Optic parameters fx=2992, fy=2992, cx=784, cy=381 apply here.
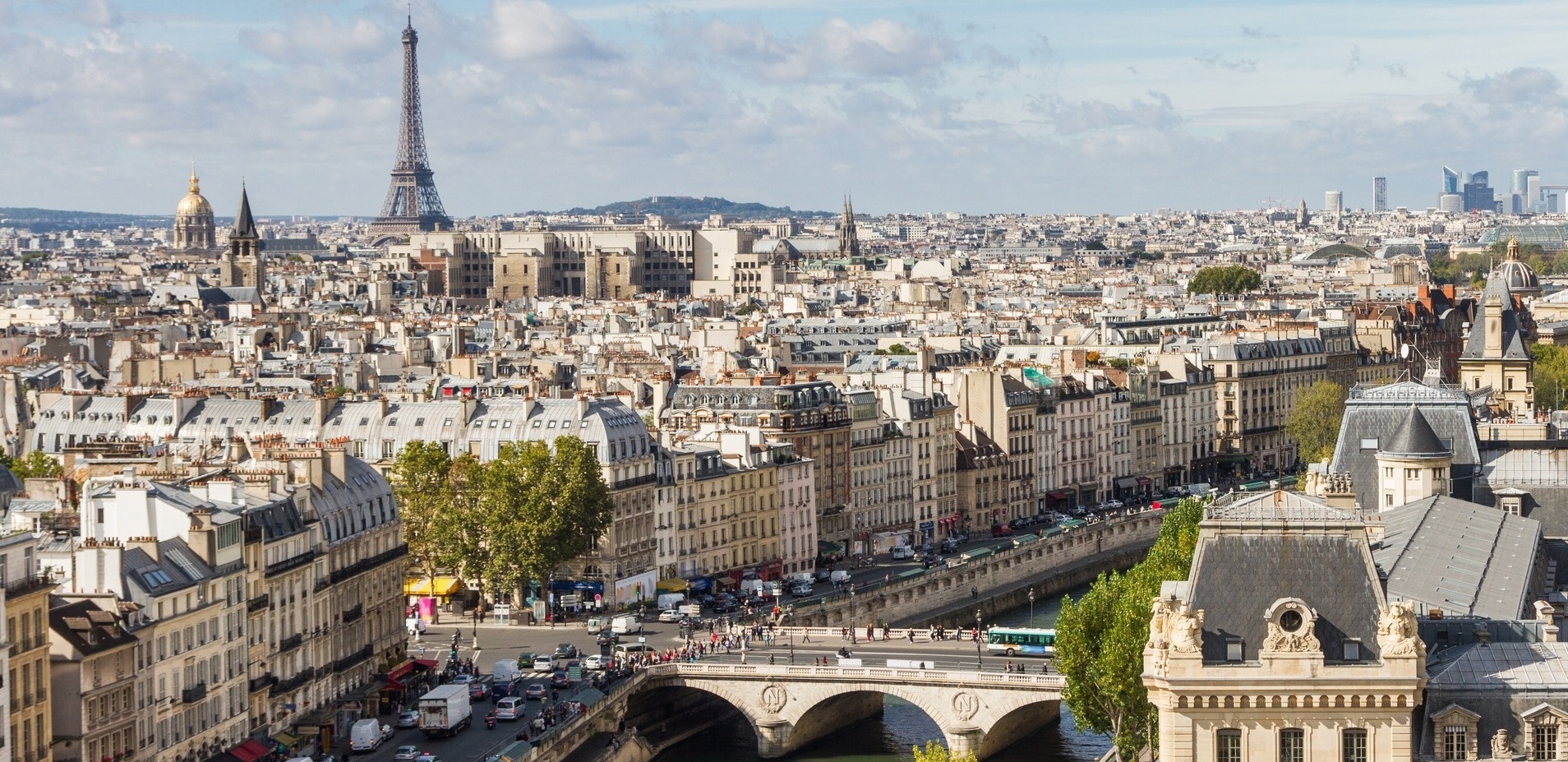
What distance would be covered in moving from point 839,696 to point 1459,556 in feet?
65.8

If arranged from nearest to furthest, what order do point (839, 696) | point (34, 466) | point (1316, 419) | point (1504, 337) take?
point (839, 696), point (34, 466), point (1504, 337), point (1316, 419)

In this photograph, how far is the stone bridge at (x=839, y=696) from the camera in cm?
5822

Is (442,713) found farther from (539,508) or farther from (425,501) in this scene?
(425,501)

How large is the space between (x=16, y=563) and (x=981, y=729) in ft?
73.2

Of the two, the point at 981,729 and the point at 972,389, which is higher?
the point at 972,389

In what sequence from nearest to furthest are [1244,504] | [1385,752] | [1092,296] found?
[1385,752], [1244,504], [1092,296]

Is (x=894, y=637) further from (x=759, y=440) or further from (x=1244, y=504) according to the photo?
(x=1244, y=504)

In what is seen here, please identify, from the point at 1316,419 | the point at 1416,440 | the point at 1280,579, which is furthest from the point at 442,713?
the point at 1316,419

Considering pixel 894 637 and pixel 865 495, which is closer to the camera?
pixel 894 637

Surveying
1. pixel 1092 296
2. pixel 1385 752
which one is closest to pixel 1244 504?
pixel 1385 752

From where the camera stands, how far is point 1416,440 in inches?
2235

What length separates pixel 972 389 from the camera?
94.8 m

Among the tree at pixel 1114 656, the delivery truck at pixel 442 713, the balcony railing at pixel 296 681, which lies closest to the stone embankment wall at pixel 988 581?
the delivery truck at pixel 442 713

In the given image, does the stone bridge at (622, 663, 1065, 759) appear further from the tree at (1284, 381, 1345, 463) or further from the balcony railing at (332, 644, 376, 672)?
the tree at (1284, 381, 1345, 463)
